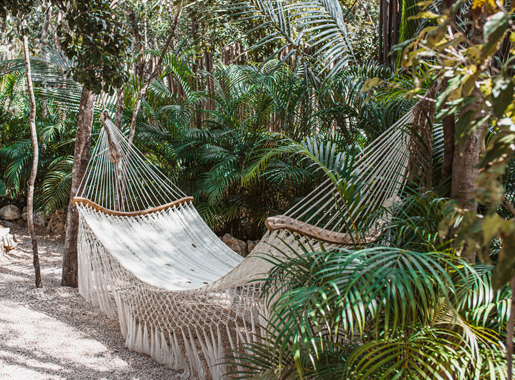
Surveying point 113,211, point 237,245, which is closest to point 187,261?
point 113,211

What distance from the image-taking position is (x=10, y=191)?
411 cm

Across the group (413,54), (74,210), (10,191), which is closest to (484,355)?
(413,54)

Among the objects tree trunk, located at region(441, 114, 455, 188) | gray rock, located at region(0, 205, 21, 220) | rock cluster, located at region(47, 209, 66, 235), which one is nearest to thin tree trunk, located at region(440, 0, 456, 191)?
tree trunk, located at region(441, 114, 455, 188)

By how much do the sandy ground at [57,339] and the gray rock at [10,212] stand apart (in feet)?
5.56

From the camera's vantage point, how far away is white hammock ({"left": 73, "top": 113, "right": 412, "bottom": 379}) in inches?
60.4

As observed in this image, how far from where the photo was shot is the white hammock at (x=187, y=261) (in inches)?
60.4

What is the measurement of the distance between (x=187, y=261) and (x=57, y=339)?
27.0 inches

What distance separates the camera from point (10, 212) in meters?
4.21

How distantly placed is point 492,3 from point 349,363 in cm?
76

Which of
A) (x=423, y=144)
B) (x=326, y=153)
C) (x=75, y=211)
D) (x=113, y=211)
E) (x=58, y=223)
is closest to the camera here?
(x=423, y=144)

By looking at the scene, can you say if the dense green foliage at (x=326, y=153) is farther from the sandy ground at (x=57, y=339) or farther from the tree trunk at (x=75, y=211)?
the sandy ground at (x=57, y=339)

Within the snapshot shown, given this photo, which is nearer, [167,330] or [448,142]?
[448,142]

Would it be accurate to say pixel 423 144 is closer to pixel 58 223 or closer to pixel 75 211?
pixel 75 211

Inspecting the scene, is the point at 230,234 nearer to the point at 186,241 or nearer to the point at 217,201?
the point at 217,201
